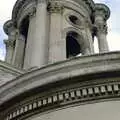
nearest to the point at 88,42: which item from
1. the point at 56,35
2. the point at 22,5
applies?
the point at 56,35

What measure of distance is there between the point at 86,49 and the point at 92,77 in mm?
14386

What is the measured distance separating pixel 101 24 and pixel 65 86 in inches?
647

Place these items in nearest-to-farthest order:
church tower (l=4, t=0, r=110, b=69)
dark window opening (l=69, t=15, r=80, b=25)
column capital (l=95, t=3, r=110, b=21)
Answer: church tower (l=4, t=0, r=110, b=69), dark window opening (l=69, t=15, r=80, b=25), column capital (l=95, t=3, r=110, b=21)

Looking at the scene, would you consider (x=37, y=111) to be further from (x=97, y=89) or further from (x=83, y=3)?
(x=83, y=3)

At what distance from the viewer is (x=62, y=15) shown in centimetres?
2278

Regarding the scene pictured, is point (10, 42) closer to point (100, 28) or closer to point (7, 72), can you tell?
point (100, 28)

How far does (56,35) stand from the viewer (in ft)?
70.2

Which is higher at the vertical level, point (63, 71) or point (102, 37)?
point (102, 37)

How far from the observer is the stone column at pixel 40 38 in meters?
19.2

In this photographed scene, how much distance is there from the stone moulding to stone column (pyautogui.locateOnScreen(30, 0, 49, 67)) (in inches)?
349

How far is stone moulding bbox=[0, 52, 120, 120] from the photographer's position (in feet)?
29.6

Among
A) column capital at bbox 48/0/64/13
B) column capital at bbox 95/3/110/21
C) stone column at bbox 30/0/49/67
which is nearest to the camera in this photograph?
stone column at bbox 30/0/49/67

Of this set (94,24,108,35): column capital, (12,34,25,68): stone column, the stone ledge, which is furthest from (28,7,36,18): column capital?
the stone ledge

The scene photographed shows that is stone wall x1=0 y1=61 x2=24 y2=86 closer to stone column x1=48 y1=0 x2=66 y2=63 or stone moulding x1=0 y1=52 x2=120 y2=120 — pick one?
stone column x1=48 y1=0 x2=66 y2=63
